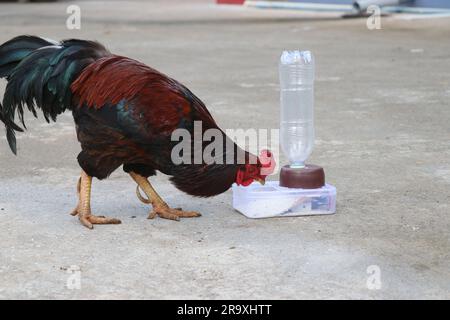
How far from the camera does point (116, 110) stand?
5.44 meters

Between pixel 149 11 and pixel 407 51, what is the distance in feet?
37.3

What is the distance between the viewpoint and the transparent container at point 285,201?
5844mm

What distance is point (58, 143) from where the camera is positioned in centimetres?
832

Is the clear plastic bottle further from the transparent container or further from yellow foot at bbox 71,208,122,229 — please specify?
yellow foot at bbox 71,208,122,229

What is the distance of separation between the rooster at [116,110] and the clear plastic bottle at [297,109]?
860mm

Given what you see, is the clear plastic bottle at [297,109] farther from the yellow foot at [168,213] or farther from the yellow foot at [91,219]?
the yellow foot at [91,219]

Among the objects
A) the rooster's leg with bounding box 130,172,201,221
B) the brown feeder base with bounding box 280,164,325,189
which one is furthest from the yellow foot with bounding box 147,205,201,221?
the brown feeder base with bounding box 280,164,325,189

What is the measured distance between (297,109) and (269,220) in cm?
111

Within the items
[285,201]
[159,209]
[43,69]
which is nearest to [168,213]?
[159,209]

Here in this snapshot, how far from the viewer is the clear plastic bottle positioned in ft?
20.9

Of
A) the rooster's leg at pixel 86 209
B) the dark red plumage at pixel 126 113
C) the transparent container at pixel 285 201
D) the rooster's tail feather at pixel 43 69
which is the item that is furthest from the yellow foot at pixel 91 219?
the transparent container at pixel 285 201

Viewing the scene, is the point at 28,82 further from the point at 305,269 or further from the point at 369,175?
the point at 369,175
